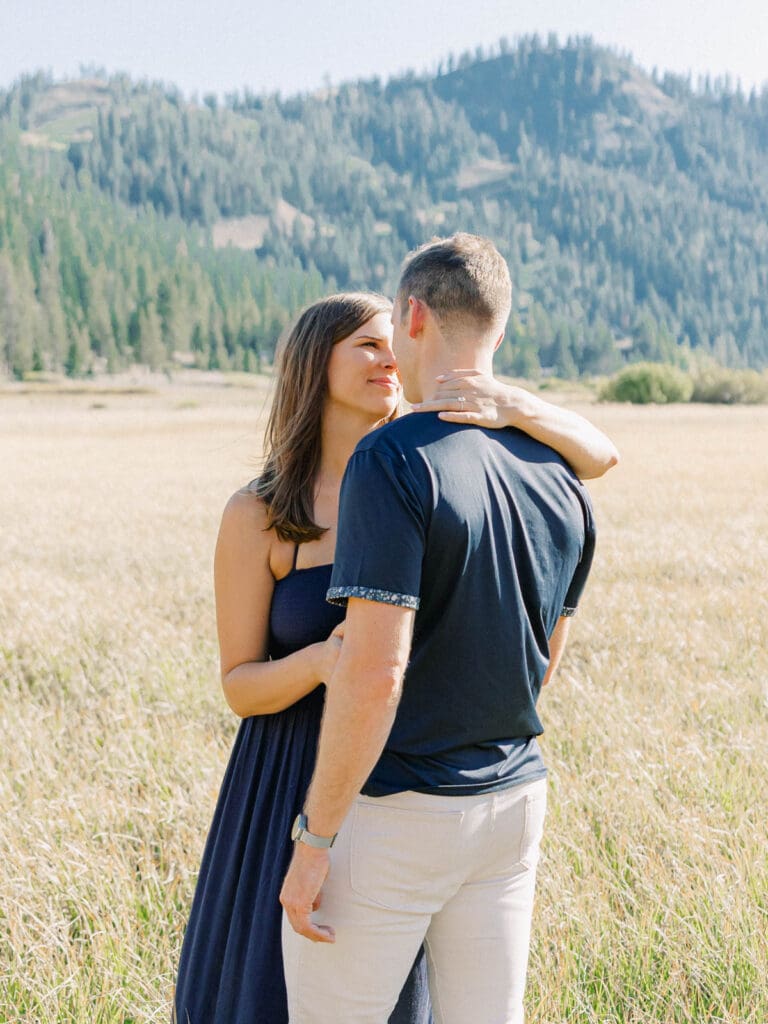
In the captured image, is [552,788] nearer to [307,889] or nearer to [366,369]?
[366,369]

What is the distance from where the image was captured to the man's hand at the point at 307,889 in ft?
6.79

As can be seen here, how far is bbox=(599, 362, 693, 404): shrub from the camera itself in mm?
83312

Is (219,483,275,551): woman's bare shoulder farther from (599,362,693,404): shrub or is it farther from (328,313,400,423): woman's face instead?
(599,362,693,404): shrub

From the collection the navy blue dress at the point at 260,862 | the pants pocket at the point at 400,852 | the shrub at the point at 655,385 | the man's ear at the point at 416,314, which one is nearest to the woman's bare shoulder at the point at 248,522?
the navy blue dress at the point at 260,862

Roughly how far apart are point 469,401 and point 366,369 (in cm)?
73

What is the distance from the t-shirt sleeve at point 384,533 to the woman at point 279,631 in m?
0.47

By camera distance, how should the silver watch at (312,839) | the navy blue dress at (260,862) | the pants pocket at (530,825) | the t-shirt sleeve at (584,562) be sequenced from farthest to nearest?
1. the navy blue dress at (260,862)
2. the t-shirt sleeve at (584,562)
3. the pants pocket at (530,825)
4. the silver watch at (312,839)

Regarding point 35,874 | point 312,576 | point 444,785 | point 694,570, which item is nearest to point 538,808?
point 444,785

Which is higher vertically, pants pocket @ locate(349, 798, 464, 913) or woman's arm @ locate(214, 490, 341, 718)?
woman's arm @ locate(214, 490, 341, 718)

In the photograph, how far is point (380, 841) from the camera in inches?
83.0

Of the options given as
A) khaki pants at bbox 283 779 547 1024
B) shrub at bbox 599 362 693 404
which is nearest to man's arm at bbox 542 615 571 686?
khaki pants at bbox 283 779 547 1024

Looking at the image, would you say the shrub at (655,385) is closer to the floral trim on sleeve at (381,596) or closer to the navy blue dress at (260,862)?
the navy blue dress at (260,862)

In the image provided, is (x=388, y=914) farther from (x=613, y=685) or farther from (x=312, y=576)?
(x=613, y=685)

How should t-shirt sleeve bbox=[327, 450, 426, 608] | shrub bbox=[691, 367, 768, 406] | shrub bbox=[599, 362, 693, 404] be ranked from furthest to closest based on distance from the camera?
shrub bbox=[599, 362, 693, 404], shrub bbox=[691, 367, 768, 406], t-shirt sleeve bbox=[327, 450, 426, 608]
